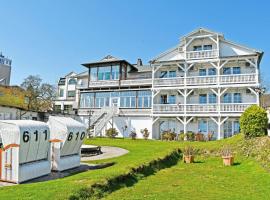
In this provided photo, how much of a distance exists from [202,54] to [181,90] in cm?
476

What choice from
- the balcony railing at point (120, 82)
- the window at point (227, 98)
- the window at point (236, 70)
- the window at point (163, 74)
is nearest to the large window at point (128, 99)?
the balcony railing at point (120, 82)

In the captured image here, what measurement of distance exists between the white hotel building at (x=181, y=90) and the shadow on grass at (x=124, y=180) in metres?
16.8

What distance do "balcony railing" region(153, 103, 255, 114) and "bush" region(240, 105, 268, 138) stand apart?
12331 mm

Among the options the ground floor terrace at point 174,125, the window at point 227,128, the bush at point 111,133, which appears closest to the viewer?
the ground floor terrace at point 174,125

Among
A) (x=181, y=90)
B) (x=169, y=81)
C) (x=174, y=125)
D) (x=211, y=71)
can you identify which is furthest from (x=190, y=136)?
(x=211, y=71)

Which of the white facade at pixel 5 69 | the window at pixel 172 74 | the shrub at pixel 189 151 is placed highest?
the white facade at pixel 5 69

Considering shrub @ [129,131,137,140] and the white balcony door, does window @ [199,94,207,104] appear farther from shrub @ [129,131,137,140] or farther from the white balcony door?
the white balcony door

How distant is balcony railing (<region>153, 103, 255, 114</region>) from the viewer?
91.8 ft

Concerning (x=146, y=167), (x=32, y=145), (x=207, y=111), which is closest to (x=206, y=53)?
(x=207, y=111)

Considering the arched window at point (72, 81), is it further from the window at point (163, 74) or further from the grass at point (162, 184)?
the grass at point (162, 184)

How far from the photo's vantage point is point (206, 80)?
97.5ft

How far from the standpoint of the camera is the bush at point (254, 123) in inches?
609

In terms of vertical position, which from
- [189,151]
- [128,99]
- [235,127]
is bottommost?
[189,151]

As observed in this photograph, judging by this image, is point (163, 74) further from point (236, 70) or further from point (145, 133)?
point (236, 70)
